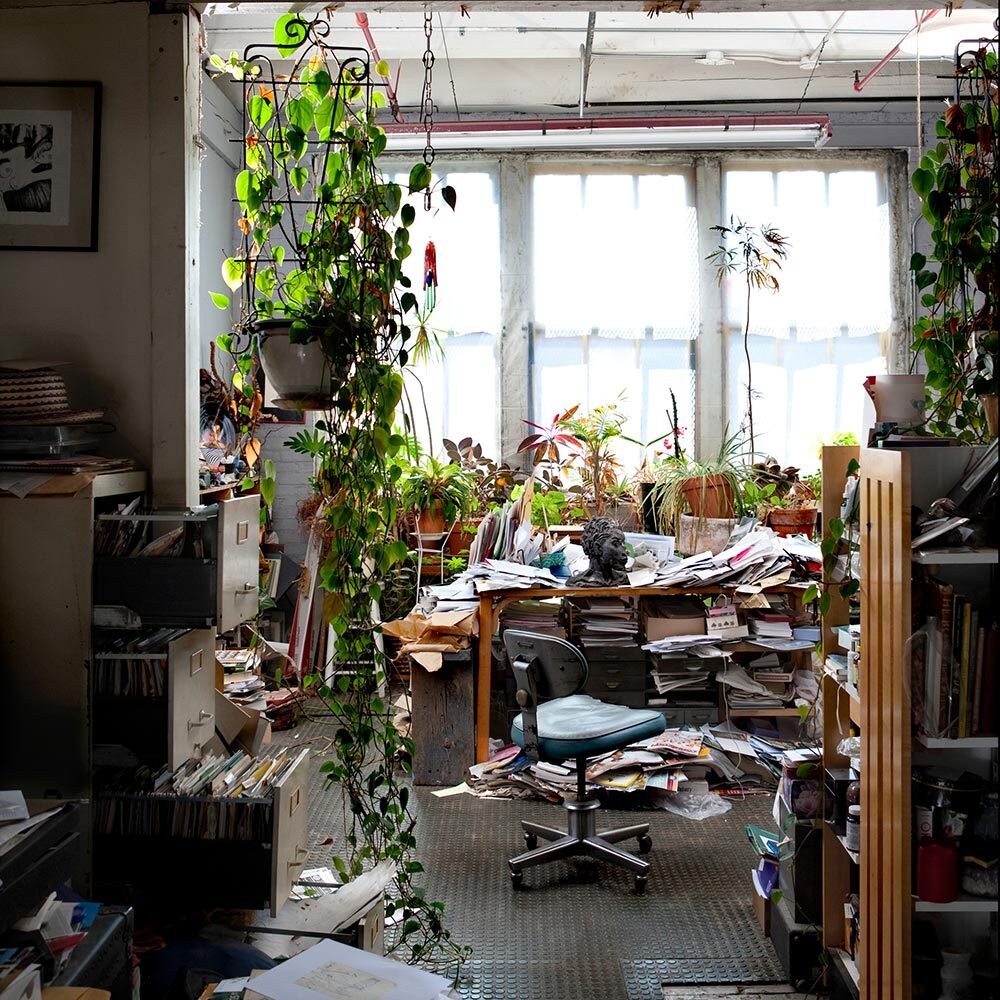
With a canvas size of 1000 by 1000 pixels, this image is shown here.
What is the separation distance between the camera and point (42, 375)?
93.0 inches

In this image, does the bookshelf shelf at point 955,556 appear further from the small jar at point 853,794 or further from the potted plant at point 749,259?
the potted plant at point 749,259

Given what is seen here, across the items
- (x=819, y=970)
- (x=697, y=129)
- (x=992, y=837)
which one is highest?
(x=697, y=129)

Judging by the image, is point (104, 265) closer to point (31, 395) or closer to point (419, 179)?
point (31, 395)

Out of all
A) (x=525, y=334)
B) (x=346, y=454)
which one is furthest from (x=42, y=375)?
(x=525, y=334)

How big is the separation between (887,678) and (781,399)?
4714 millimetres

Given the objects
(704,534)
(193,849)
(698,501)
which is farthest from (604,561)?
(193,849)

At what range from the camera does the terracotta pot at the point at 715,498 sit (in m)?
5.29

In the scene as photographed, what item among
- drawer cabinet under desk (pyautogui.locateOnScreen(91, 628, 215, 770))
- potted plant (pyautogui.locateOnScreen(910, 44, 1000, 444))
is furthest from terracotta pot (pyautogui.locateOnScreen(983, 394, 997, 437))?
drawer cabinet under desk (pyautogui.locateOnScreen(91, 628, 215, 770))

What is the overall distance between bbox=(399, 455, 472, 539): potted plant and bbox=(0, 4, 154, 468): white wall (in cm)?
301

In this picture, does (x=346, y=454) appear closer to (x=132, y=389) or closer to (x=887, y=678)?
(x=132, y=389)

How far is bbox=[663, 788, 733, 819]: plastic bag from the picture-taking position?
402 centimetres

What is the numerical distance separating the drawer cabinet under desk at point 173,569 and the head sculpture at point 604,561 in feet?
7.82

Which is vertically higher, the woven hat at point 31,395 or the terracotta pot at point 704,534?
the woven hat at point 31,395

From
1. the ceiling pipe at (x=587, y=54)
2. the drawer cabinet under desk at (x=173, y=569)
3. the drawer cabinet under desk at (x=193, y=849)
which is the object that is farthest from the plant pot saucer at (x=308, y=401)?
the ceiling pipe at (x=587, y=54)
